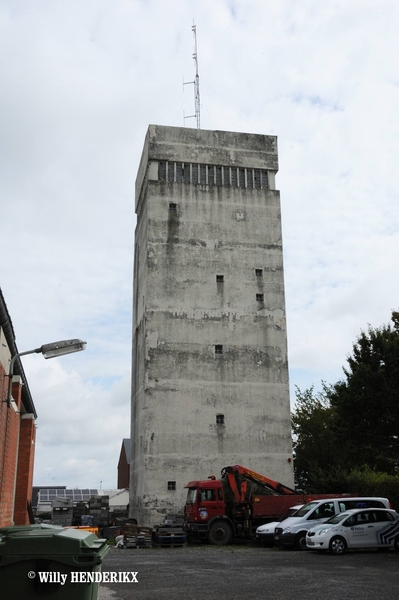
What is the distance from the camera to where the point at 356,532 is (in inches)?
805

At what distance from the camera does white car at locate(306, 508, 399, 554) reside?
20297 millimetres

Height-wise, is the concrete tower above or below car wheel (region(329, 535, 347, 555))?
above

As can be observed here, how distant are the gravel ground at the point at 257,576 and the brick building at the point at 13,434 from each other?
13.0 ft

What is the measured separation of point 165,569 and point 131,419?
2528 cm

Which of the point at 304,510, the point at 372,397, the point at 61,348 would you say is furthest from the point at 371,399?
the point at 61,348

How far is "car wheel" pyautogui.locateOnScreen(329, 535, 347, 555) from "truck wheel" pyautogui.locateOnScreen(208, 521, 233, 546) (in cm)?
719

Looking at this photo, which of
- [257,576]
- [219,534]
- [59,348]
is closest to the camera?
[59,348]

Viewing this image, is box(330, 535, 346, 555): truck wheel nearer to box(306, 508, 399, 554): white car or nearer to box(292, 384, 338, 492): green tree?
box(306, 508, 399, 554): white car

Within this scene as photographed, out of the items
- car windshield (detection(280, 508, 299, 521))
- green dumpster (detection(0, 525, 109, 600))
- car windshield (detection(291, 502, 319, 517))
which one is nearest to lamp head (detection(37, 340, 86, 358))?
green dumpster (detection(0, 525, 109, 600))

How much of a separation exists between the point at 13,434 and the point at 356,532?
12.0 m

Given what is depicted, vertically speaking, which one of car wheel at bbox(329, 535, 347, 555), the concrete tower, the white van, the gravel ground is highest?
the concrete tower

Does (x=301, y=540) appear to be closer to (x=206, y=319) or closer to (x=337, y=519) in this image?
(x=337, y=519)

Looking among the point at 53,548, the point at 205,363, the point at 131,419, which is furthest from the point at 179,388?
the point at 53,548

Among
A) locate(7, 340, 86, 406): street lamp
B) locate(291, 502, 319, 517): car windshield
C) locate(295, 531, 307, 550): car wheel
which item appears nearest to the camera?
locate(7, 340, 86, 406): street lamp
